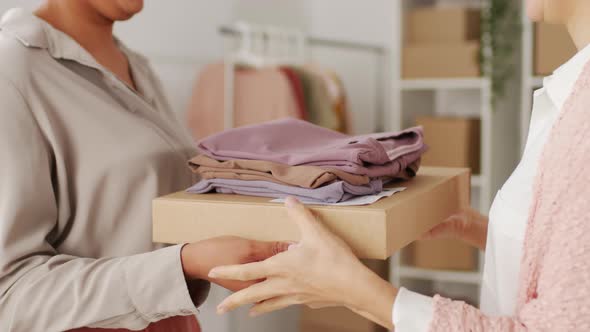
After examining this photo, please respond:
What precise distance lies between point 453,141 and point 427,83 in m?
0.26

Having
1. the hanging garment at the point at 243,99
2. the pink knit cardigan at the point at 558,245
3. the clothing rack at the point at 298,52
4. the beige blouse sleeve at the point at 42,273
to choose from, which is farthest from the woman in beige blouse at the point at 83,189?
the hanging garment at the point at 243,99

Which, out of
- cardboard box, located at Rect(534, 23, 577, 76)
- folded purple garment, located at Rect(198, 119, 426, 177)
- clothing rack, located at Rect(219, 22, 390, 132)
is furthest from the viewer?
clothing rack, located at Rect(219, 22, 390, 132)

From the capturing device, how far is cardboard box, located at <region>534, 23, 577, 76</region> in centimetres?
245

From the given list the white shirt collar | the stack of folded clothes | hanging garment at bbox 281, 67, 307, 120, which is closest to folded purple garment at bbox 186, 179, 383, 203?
the stack of folded clothes

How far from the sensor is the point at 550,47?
8.18 ft

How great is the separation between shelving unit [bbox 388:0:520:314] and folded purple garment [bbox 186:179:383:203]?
1940 millimetres

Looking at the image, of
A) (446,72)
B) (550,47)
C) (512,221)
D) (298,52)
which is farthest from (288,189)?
(298,52)

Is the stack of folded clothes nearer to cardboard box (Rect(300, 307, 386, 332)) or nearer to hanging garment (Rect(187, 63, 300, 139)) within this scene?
hanging garment (Rect(187, 63, 300, 139))

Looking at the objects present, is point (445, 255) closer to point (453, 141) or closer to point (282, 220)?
point (453, 141)

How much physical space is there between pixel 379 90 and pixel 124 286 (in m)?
2.80

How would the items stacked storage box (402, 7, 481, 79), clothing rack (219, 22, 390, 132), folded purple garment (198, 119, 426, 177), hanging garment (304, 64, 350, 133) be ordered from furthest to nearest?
hanging garment (304, 64, 350, 133)
stacked storage box (402, 7, 481, 79)
clothing rack (219, 22, 390, 132)
folded purple garment (198, 119, 426, 177)

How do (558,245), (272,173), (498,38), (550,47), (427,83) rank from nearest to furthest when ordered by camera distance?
(558,245) → (272,173) → (550,47) → (498,38) → (427,83)

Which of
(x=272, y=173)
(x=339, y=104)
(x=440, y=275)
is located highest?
(x=272, y=173)

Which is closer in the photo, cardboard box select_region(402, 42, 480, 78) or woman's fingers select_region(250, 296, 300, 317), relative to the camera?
woman's fingers select_region(250, 296, 300, 317)
